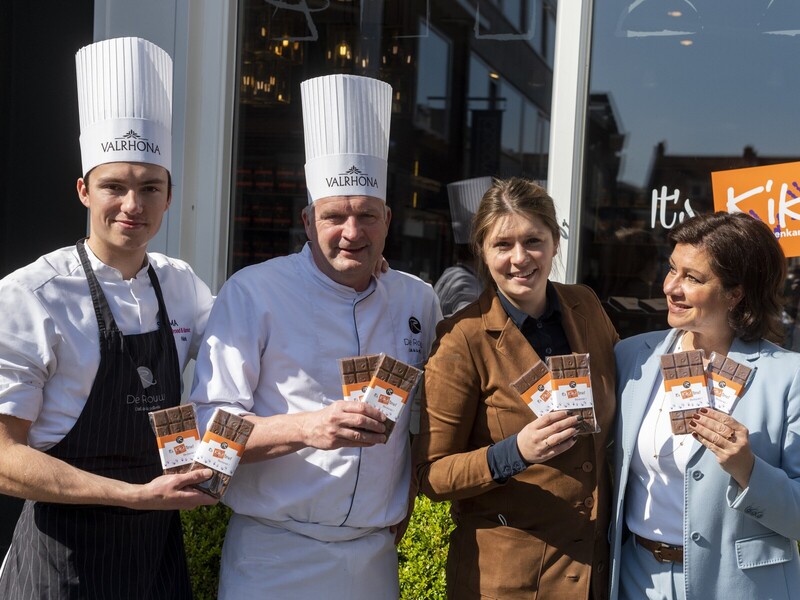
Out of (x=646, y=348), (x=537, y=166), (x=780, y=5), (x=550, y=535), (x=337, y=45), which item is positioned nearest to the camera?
(x=550, y=535)

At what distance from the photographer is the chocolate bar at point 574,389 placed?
7.06 feet

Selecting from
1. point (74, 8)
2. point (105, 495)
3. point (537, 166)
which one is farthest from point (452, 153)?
point (105, 495)

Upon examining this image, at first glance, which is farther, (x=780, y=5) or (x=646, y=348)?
(x=780, y=5)

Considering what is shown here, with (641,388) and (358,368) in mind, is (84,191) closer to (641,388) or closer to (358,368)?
(358,368)

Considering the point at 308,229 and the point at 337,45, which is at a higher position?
the point at 337,45

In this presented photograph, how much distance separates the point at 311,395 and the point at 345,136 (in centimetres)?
71

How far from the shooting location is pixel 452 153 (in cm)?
409

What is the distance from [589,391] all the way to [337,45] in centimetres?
248

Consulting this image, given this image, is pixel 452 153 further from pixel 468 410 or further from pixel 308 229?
pixel 468 410

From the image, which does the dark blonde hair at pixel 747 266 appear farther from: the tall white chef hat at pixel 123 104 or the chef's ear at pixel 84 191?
the chef's ear at pixel 84 191

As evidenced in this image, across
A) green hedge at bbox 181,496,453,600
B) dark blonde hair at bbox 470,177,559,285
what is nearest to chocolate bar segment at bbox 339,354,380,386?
dark blonde hair at bbox 470,177,559,285

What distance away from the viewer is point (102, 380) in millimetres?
2236

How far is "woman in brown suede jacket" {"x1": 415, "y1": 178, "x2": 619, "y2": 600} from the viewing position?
2311 millimetres

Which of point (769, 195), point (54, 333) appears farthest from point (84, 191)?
point (769, 195)
